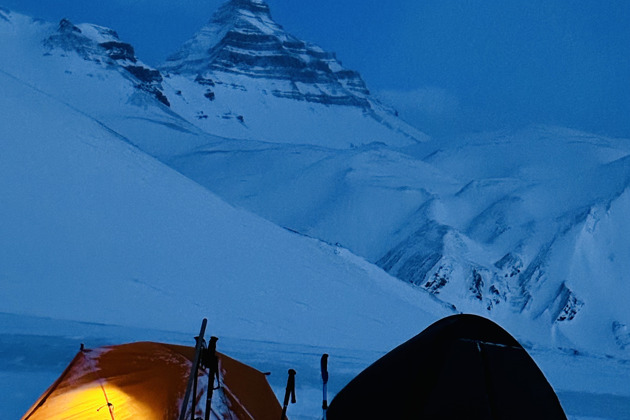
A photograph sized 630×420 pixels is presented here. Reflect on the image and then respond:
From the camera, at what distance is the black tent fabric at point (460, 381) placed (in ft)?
15.2

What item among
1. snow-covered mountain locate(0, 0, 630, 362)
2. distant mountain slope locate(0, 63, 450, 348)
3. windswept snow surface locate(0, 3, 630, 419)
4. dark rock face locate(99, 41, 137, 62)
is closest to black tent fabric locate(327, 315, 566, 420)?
windswept snow surface locate(0, 3, 630, 419)

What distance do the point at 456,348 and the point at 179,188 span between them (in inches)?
774

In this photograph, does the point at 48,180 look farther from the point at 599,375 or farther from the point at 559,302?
the point at 559,302

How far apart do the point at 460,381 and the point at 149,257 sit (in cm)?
1390

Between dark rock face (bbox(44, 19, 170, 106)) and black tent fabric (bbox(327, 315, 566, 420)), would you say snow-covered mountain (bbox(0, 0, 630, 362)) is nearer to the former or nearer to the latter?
black tent fabric (bbox(327, 315, 566, 420))

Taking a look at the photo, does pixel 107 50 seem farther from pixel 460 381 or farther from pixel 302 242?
pixel 460 381

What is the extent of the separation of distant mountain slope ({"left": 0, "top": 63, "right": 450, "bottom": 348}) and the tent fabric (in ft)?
24.7

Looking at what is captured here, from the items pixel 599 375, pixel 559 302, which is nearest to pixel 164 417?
pixel 599 375

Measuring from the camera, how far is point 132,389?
5.91 meters

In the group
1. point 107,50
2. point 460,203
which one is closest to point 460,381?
point 460,203

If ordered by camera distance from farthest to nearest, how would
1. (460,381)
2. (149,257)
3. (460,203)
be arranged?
(460,203) → (149,257) → (460,381)

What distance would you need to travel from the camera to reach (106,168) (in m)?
22.0

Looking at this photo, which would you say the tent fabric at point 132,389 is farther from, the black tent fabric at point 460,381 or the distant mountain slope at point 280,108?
the distant mountain slope at point 280,108

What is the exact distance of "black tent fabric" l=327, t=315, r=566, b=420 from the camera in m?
4.64
